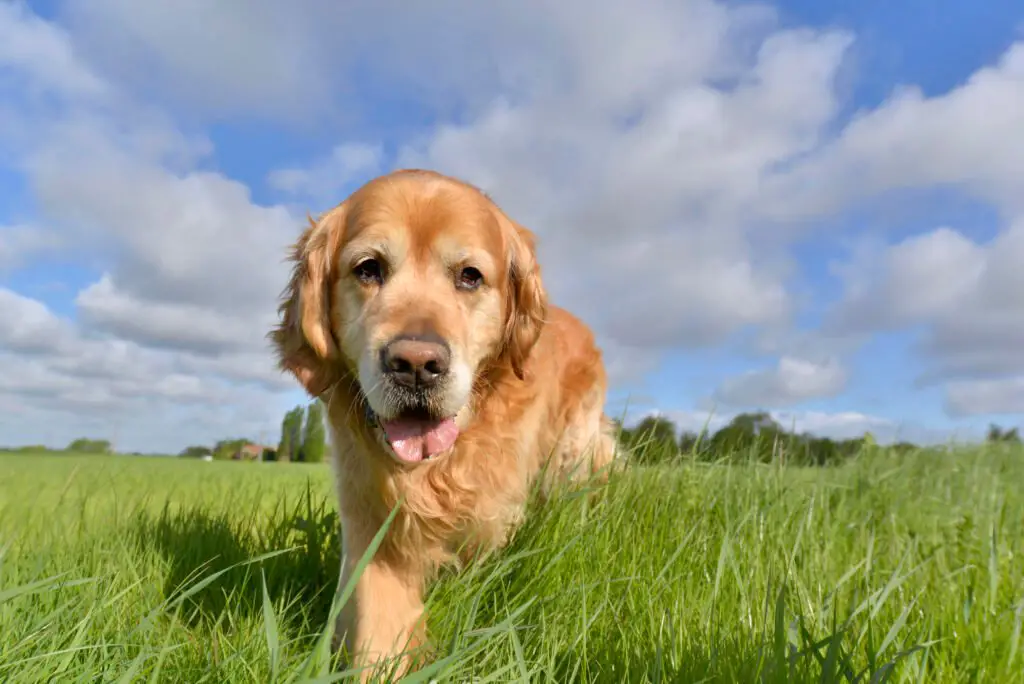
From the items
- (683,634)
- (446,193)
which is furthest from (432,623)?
(446,193)

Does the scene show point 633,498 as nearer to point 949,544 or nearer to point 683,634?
point 683,634

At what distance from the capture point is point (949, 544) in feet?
13.7

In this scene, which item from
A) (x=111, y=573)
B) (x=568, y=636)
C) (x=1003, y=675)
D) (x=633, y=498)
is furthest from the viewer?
(x=633, y=498)

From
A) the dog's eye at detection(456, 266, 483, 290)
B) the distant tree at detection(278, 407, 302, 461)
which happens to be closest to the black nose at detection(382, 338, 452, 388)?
the dog's eye at detection(456, 266, 483, 290)

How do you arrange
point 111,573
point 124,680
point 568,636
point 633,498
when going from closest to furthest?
point 124,680 < point 568,636 < point 111,573 < point 633,498

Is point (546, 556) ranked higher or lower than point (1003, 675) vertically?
higher

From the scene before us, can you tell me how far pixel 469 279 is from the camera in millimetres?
3309

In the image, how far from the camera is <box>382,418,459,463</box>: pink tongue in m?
2.97

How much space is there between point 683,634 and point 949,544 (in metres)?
2.71

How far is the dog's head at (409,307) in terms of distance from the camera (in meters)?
2.84

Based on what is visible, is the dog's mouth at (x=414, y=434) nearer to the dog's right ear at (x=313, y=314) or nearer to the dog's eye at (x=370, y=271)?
the dog's right ear at (x=313, y=314)

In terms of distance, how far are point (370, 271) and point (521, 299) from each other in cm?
89

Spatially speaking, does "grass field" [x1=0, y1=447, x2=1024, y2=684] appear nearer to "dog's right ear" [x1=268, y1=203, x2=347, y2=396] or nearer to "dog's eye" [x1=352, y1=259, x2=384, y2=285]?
"dog's right ear" [x1=268, y1=203, x2=347, y2=396]

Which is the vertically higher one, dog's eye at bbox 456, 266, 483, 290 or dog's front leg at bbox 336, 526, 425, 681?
dog's eye at bbox 456, 266, 483, 290
